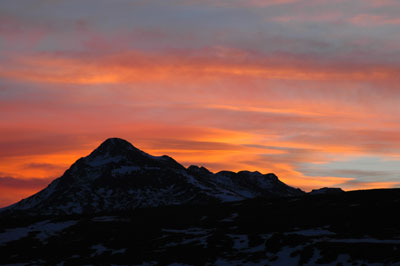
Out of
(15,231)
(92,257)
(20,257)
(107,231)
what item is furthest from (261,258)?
(15,231)

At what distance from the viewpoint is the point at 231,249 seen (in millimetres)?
69750

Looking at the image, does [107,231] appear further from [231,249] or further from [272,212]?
[231,249]

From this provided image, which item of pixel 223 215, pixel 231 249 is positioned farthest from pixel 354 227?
pixel 223 215

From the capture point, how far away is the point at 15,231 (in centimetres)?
11000

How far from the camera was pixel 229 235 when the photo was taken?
79938mm

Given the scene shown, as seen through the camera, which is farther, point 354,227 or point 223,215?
point 223,215

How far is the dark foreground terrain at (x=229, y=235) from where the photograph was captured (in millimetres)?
59312

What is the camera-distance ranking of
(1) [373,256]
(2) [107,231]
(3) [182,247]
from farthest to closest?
(2) [107,231] → (3) [182,247] → (1) [373,256]

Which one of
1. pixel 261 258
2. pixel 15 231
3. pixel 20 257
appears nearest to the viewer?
pixel 261 258

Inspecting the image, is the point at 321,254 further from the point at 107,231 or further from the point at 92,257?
the point at 107,231

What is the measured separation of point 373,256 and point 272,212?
54.7 metres

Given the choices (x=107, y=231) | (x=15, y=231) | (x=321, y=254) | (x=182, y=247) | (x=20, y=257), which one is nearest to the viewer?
(x=321, y=254)

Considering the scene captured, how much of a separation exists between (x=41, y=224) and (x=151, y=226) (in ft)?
92.2

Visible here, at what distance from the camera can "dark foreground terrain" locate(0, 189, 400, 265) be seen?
59312 mm
